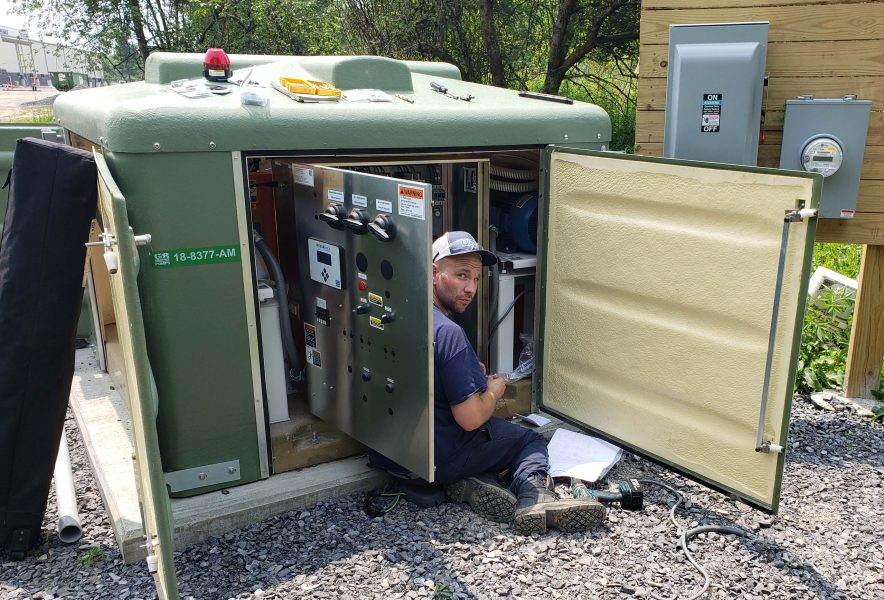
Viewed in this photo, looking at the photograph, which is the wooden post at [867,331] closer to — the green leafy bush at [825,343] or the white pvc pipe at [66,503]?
the green leafy bush at [825,343]

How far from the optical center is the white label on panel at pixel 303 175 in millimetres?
3455

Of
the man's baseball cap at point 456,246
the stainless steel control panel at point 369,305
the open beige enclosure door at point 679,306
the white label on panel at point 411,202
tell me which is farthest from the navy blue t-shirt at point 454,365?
the open beige enclosure door at point 679,306

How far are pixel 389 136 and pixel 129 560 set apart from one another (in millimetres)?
2121

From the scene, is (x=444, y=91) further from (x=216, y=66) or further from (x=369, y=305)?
(x=369, y=305)

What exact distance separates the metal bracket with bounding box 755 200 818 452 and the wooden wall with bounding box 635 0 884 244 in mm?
1598

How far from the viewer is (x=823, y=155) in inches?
157

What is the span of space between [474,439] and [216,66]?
210cm

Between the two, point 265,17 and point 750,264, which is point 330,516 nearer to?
point 750,264

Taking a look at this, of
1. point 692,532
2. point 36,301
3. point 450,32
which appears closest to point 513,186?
point 692,532

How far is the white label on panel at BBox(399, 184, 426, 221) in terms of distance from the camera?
284 cm

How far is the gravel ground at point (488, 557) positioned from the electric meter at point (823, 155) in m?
1.70

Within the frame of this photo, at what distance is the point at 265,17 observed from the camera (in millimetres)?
14977

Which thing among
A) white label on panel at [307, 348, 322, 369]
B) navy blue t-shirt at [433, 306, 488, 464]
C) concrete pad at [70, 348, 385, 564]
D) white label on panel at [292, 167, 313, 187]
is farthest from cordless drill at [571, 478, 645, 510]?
white label on panel at [292, 167, 313, 187]

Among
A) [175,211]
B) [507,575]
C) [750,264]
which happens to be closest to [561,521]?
[507,575]
